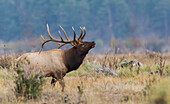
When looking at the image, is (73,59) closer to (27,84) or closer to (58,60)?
(58,60)

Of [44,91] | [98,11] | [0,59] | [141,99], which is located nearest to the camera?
[141,99]

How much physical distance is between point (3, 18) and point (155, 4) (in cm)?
2715

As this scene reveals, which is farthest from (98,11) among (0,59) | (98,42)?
(0,59)

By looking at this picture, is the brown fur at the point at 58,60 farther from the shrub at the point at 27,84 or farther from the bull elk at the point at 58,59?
the shrub at the point at 27,84

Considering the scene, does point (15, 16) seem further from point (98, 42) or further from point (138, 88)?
point (138, 88)

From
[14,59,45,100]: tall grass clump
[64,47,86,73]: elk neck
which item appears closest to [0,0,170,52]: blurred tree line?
[64,47,86,73]: elk neck

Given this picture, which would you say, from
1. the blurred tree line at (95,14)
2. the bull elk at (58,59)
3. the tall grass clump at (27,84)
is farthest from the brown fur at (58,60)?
the blurred tree line at (95,14)

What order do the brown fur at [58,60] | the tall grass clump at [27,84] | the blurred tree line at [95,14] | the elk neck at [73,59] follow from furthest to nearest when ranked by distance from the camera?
1. the blurred tree line at [95,14]
2. the elk neck at [73,59]
3. the brown fur at [58,60]
4. the tall grass clump at [27,84]

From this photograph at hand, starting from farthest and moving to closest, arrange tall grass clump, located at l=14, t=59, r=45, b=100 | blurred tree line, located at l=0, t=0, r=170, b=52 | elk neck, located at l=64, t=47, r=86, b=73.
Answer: blurred tree line, located at l=0, t=0, r=170, b=52, elk neck, located at l=64, t=47, r=86, b=73, tall grass clump, located at l=14, t=59, r=45, b=100

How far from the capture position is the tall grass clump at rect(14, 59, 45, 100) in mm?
6055

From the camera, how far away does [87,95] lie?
608 centimetres

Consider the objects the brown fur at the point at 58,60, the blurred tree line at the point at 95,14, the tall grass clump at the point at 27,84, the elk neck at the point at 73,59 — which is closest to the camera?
the tall grass clump at the point at 27,84

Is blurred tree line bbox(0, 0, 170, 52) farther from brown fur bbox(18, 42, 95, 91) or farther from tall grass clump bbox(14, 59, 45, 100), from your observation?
tall grass clump bbox(14, 59, 45, 100)

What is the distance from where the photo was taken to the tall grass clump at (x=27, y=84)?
19.9 ft
